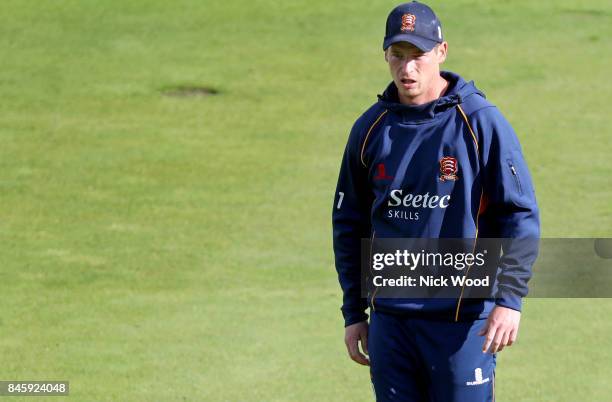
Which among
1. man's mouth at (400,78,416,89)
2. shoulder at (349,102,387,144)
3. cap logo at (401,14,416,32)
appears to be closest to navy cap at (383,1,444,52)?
cap logo at (401,14,416,32)

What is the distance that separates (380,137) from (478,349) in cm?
91

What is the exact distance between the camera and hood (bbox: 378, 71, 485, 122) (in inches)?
185

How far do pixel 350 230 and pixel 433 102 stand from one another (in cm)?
69

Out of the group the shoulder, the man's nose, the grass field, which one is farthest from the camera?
the grass field

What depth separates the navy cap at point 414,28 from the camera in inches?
186

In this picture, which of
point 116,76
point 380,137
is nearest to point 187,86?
point 116,76

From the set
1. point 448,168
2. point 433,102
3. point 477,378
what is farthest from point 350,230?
point 477,378

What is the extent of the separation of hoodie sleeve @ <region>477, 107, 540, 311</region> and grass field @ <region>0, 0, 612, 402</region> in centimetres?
266

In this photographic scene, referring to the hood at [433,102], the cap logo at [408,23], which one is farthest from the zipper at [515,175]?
the cap logo at [408,23]

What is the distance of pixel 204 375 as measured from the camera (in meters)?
7.53

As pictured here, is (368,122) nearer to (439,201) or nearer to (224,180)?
(439,201)

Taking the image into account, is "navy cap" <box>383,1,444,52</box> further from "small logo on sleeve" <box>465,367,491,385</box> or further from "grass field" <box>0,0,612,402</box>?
"grass field" <box>0,0,612,402</box>

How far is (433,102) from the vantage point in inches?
185

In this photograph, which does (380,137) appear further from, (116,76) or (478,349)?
(116,76)
